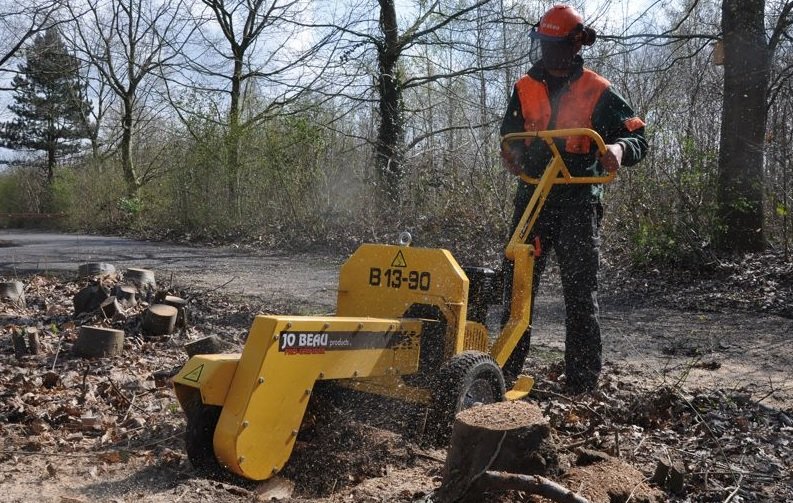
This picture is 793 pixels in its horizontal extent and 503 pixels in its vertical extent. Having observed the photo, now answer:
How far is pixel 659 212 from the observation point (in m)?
10.2

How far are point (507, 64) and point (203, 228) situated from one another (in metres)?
9.21

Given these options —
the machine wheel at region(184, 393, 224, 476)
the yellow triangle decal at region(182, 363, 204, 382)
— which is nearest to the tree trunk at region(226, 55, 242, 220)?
the machine wheel at region(184, 393, 224, 476)

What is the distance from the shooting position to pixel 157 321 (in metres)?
6.21

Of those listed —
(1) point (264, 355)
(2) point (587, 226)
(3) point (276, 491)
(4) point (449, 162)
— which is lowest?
(3) point (276, 491)

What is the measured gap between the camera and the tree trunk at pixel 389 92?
15273mm

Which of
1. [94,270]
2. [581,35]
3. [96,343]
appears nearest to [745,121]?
[581,35]

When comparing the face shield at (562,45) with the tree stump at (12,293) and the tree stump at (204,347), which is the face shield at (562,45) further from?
the tree stump at (12,293)

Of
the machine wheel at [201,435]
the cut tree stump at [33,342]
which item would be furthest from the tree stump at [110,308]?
the machine wheel at [201,435]

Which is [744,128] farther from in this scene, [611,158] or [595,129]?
[611,158]

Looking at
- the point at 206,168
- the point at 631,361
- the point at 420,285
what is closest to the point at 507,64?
the point at 206,168

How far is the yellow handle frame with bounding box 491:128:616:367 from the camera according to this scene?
13.5 feet

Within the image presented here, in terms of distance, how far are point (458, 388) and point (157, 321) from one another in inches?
144

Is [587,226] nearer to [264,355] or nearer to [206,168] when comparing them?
[264,355]

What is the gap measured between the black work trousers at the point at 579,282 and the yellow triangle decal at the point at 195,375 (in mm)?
2098
